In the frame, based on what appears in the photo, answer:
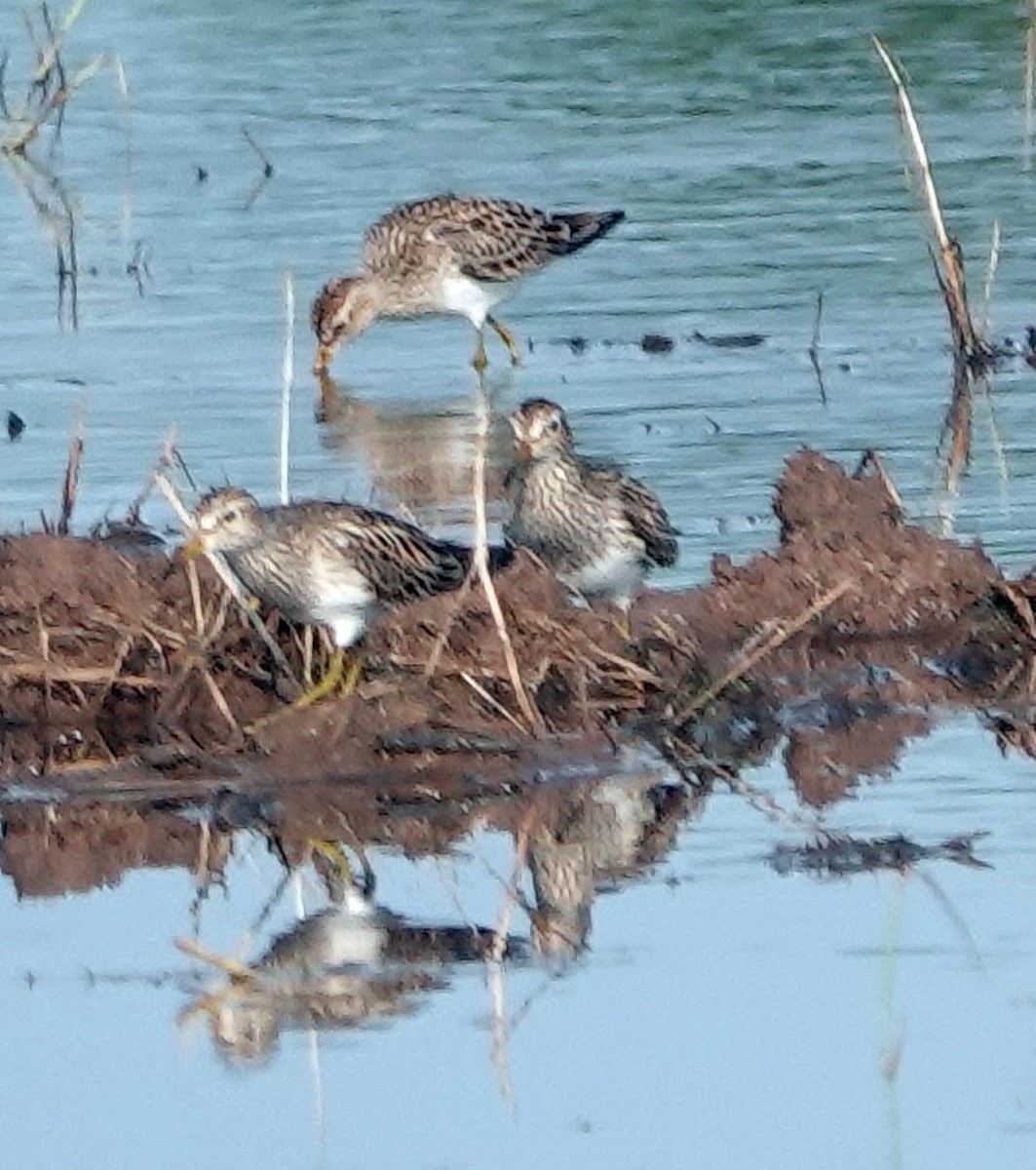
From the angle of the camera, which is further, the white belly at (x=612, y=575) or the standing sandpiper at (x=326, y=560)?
the white belly at (x=612, y=575)

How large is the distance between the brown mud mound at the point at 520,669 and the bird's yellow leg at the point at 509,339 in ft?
15.3

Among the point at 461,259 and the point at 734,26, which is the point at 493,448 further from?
the point at 734,26

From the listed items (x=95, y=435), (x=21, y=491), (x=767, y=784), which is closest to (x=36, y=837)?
(x=767, y=784)

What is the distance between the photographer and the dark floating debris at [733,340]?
1457 centimetres

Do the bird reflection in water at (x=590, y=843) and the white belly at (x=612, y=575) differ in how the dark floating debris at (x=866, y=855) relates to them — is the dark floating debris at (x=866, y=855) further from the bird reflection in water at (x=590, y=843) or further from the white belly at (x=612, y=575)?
the white belly at (x=612, y=575)

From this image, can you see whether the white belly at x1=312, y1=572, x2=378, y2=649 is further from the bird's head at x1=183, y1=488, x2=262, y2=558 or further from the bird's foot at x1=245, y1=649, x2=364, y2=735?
the bird's head at x1=183, y1=488, x2=262, y2=558

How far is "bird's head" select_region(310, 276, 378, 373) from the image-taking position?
14914 mm

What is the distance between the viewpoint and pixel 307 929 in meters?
8.03

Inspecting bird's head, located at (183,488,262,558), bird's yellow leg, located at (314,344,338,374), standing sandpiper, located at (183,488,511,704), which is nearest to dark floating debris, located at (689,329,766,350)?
bird's yellow leg, located at (314,344,338,374)

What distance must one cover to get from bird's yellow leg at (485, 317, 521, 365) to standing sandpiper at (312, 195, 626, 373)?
0.02m

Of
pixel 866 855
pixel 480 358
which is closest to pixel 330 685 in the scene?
pixel 866 855

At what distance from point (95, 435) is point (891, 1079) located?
22.5 ft

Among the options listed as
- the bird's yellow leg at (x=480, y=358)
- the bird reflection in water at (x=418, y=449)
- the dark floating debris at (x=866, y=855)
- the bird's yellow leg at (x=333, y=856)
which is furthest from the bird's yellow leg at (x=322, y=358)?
the dark floating debris at (x=866, y=855)

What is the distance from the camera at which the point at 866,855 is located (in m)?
8.30
